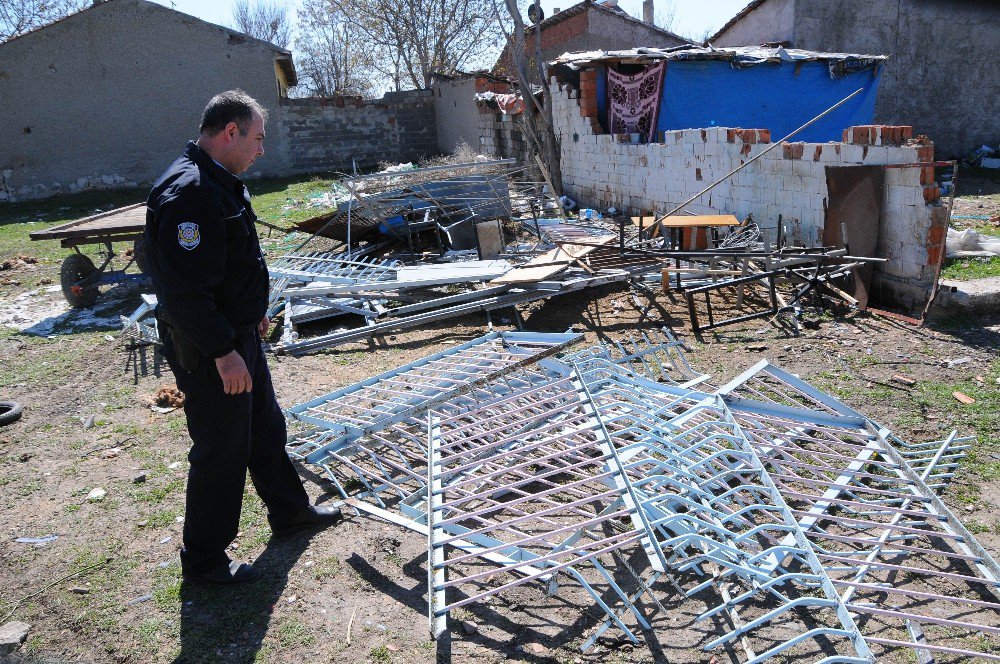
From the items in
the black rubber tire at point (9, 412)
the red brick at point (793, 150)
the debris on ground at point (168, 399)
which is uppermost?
the red brick at point (793, 150)

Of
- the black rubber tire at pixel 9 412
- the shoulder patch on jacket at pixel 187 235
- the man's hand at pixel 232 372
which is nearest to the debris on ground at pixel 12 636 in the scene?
the man's hand at pixel 232 372

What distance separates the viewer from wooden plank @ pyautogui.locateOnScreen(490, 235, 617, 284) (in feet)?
21.5

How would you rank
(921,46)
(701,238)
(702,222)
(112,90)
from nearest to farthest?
(702,222), (701,238), (921,46), (112,90)

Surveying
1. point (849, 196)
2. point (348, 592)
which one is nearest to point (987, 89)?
point (849, 196)

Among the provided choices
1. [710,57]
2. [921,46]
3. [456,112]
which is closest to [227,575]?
[710,57]

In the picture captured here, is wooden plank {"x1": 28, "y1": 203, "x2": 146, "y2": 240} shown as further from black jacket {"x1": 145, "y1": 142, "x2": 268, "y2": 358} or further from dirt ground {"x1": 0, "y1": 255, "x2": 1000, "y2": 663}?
black jacket {"x1": 145, "y1": 142, "x2": 268, "y2": 358}

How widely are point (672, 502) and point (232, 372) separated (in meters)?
1.88

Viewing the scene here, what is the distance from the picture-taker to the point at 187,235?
2.66 metres

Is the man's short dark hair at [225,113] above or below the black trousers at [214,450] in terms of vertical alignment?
above

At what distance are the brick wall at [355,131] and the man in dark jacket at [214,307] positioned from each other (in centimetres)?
1737

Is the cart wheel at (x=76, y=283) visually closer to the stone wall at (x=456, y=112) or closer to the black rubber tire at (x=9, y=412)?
the black rubber tire at (x=9, y=412)

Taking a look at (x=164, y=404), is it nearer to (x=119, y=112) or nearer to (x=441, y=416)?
(x=441, y=416)

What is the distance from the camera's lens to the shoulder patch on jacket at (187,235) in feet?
8.73

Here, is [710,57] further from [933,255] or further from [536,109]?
[933,255]
